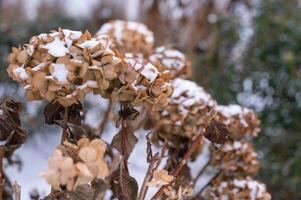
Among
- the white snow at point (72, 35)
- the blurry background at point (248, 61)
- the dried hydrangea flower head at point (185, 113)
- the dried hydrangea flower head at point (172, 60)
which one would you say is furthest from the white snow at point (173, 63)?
the blurry background at point (248, 61)

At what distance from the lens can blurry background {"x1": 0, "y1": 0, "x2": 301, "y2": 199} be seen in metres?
2.84

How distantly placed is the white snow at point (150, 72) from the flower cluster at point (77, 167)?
0.59 feet

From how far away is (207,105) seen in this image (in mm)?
1201

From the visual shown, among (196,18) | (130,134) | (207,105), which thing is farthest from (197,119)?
(196,18)

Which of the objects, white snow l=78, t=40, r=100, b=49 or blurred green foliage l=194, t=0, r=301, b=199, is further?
blurred green foliage l=194, t=0, r=301, b=199

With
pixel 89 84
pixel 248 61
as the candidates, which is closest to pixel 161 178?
pixel 89 84

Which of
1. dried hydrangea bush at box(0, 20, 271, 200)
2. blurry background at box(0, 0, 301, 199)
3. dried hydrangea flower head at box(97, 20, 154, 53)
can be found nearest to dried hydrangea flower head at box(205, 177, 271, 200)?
dried hydrangea bush at box(0, 20, 271, 200)

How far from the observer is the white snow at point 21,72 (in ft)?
2.54

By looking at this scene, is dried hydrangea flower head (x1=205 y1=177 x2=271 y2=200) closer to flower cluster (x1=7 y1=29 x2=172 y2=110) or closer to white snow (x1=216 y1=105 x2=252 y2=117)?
white snow (x1=216 y1=105 x2=252 y2=117)

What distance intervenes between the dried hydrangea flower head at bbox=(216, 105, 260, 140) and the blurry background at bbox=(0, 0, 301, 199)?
139 cm

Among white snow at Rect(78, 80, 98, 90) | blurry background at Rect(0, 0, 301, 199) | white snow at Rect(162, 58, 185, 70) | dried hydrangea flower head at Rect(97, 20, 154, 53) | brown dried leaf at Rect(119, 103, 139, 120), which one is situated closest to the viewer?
white snow at Rect(78, 80, 98, 90)

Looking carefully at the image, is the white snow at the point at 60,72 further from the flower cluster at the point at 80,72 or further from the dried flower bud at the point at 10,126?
the dried flower bud at the point at 10,126

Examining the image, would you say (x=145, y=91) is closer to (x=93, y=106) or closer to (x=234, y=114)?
(x=234, y=114)

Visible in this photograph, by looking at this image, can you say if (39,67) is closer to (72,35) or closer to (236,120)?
(72,35)
